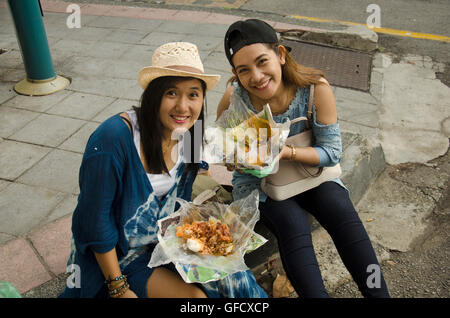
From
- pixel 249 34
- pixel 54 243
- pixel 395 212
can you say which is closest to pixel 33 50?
pixel 54 243

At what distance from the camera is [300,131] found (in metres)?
2.54

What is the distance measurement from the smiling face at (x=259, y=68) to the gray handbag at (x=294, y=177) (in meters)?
0.23

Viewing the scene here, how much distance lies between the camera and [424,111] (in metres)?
4.85

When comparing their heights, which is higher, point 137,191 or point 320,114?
point 320,114

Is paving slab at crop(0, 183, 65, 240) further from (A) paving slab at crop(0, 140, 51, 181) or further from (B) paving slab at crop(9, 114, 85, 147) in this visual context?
(B) paving slab at crop(9, 114, 85, 147)

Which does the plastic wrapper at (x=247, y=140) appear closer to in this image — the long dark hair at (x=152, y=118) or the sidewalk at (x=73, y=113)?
the long dark hair at (x=152, y=118)

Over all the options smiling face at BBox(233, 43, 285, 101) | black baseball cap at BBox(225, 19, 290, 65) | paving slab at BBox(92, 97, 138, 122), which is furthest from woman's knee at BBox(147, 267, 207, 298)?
paving slab at BBox(92, 97, 138, 122)

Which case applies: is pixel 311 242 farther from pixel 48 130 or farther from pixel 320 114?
pixel 48 130

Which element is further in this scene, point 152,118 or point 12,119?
point 12,119

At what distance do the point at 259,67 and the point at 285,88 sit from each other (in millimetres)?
262

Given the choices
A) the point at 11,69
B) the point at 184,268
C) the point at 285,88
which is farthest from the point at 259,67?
the point at 11,69

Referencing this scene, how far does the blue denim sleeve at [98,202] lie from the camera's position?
6.21 feet

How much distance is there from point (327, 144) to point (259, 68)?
1.92 ft
